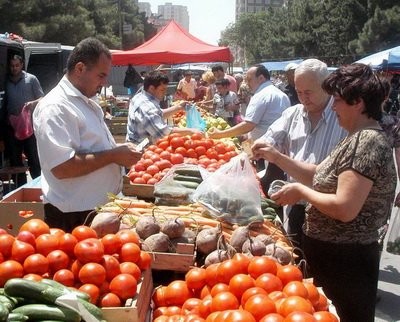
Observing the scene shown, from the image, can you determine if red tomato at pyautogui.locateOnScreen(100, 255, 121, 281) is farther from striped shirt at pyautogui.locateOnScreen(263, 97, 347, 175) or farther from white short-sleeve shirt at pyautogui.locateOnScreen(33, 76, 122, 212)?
striped shirt at pyautogui.locateOnScreen(263, 97, 347, 175)

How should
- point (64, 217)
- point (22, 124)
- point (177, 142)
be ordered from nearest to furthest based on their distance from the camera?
point (64, 217), point (177, 142), point (22, 124)

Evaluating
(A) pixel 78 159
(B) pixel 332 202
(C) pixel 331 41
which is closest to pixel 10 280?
(A) pixel 78 159

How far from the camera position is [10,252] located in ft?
7.60

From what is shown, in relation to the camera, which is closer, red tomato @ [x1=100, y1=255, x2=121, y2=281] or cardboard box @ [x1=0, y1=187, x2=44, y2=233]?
red tomato @ [x1=100, y1=255, x2=121, y2=281]

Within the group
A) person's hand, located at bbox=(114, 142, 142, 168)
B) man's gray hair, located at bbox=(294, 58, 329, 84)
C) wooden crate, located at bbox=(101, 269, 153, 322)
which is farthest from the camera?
man's gray hair, located at bbox=(294, 58, 329, 84)

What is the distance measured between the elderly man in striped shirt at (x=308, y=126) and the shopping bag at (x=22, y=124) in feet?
16.4

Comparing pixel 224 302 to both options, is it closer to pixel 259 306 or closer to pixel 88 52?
pixel 259 306

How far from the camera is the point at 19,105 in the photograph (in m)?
8.27

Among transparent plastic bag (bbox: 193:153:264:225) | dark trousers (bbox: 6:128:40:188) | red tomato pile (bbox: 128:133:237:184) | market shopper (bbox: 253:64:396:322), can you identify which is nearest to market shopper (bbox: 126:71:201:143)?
red tomato pile (bbox: 128:133:237:184)

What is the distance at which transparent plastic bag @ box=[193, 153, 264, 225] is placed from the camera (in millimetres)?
3301

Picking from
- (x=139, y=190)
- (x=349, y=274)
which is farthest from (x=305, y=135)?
(x=139, y=190)

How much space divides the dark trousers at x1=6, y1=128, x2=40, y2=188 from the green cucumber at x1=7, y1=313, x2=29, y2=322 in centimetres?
650

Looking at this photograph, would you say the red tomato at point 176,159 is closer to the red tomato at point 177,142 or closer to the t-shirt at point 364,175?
the red tomato at point 177,142

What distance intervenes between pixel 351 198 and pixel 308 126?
1.31 metres
